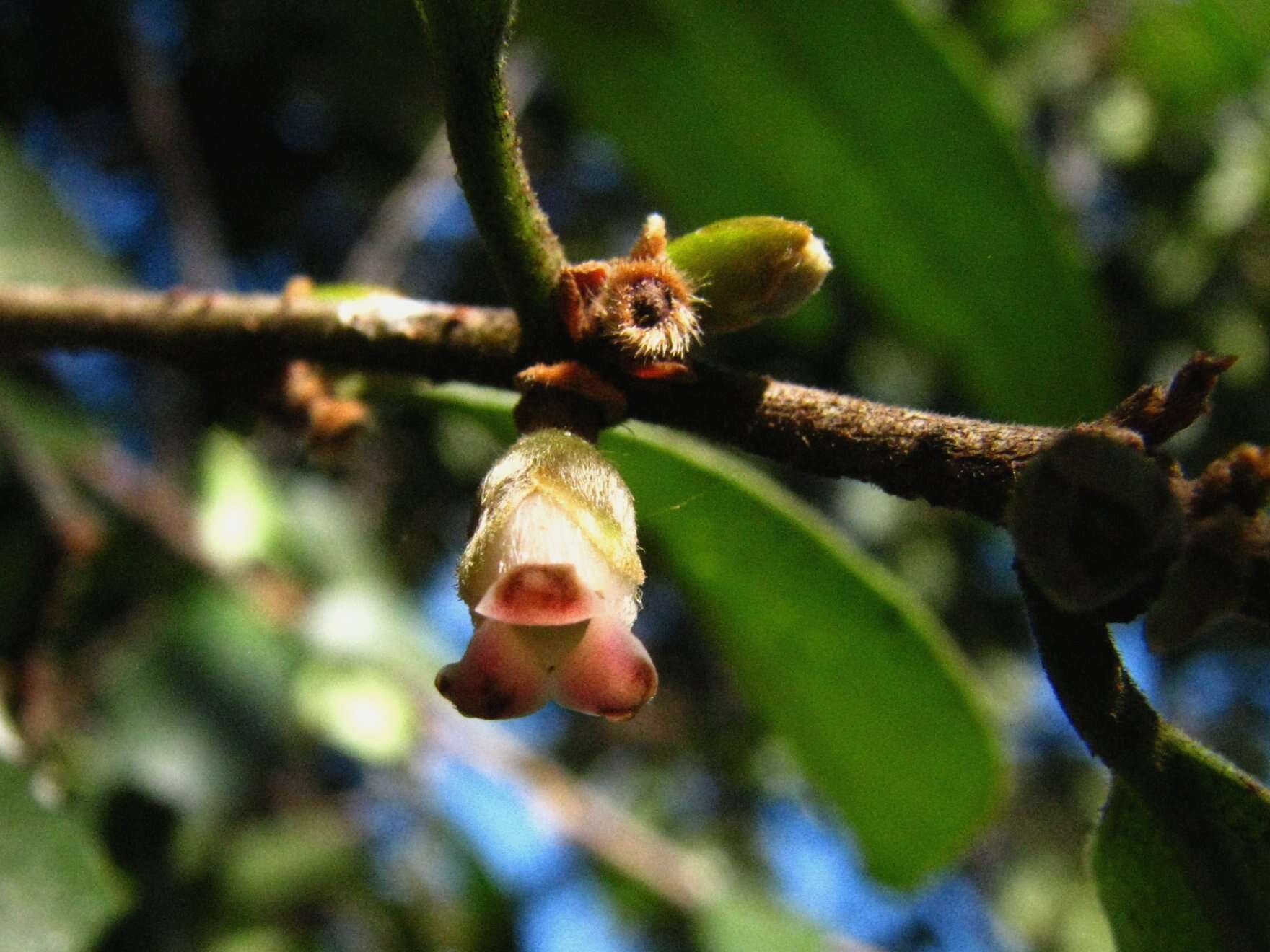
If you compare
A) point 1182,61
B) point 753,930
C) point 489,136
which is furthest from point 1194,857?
point 1182,61

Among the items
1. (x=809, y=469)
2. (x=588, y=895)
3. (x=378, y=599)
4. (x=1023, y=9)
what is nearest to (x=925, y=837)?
(x=809, y=469)

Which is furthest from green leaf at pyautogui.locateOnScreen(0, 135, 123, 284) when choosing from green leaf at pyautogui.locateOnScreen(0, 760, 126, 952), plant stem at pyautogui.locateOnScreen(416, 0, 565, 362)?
plant stem at pyautogui.locateOnScreen(416, 0, 565, 362)

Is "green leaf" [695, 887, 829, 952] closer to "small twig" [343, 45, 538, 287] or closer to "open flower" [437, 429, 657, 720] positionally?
"open flower" [437, 429, 657, 720]

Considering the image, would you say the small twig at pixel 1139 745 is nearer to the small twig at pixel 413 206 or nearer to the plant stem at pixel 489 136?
the plant stem at pixel 489 136

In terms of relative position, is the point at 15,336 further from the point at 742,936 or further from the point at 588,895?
the point at 588,895

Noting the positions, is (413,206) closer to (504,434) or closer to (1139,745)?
(504,434)
